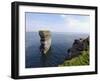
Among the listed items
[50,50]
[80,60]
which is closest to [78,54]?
[80,60]

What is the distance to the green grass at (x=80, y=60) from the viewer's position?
57.3 inches

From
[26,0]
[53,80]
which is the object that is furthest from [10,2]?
[53,80]

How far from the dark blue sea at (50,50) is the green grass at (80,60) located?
35mm

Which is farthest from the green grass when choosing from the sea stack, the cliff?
the sea stack

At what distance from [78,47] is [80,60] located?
0.23 feet

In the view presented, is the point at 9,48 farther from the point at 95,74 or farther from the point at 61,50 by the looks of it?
the point at 95,74

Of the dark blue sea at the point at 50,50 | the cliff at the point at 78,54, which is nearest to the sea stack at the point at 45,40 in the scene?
the dark blue sea at the point at 50,50

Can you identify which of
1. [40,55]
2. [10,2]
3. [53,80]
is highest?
[10,2]

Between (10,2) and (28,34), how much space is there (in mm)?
176

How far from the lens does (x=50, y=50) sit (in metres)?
1.41

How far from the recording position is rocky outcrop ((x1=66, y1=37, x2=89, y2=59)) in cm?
146

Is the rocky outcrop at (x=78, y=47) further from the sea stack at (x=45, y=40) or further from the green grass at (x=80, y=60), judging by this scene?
the sea stack at (x=45, y=40)

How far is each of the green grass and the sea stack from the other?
0.41 feet

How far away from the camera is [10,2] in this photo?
54.0 inches
